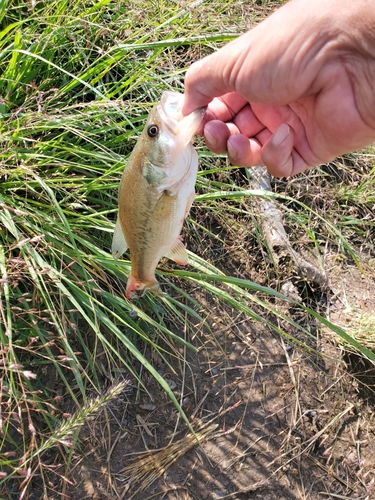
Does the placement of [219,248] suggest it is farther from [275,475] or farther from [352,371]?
[275,475]

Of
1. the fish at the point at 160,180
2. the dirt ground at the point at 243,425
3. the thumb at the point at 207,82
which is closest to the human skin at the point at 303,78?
the thumb at the point at 207,82

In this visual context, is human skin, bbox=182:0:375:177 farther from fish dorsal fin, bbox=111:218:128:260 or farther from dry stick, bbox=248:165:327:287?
dry stick, bbox=248:165:327:287

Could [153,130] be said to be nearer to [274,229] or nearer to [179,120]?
[179,120]

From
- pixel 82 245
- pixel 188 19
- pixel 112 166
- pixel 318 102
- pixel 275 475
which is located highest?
pixel 188 19

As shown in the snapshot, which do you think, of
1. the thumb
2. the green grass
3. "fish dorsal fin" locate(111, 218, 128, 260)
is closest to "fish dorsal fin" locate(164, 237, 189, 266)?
"fish dorsal fin" locate(111, 218, 128, 260)

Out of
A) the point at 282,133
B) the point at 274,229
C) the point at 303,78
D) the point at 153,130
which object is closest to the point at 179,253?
the point at 153,130

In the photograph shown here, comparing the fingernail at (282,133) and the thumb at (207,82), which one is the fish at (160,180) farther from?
the fingernail at (282,133)

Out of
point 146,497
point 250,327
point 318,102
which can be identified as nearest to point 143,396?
point 146,497
